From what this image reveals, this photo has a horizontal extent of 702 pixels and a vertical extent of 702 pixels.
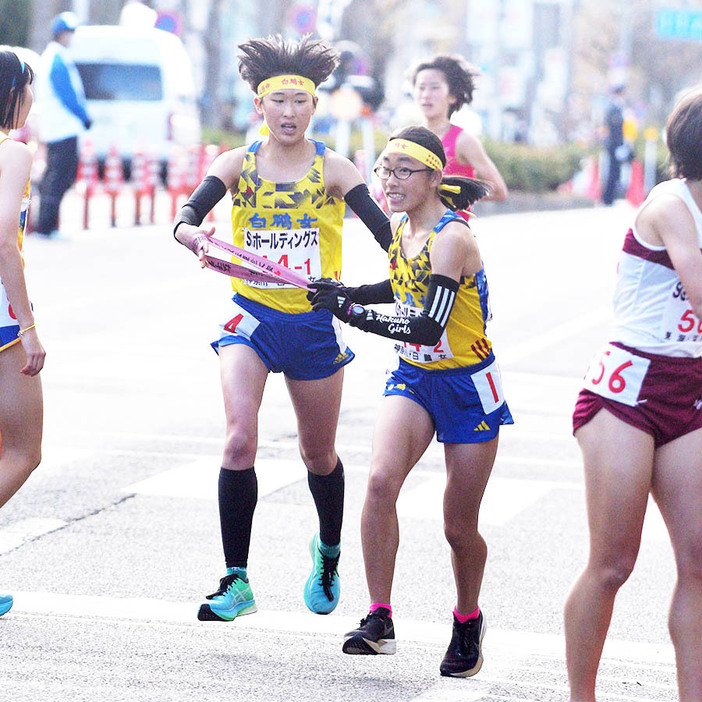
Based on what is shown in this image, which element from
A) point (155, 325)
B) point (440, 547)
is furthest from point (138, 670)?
point (155, 325)

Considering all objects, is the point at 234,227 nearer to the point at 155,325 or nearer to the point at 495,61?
the point at 155,325

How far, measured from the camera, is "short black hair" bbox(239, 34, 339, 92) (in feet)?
19.8

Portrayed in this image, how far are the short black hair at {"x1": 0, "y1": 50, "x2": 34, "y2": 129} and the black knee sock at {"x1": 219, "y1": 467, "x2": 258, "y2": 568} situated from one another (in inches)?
54.9

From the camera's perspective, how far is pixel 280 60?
6035 mm

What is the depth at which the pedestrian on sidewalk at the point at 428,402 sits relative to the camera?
530 centimetres

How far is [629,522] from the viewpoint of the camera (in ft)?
14.8

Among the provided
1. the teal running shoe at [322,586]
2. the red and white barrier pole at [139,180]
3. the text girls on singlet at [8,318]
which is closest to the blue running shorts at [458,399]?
the teal running shoe at [322,586]

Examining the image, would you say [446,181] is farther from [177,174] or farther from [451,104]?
[177,174]

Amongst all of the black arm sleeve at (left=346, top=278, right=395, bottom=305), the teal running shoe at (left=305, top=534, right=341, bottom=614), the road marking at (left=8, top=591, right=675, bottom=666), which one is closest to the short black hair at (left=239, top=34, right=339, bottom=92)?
the black arm sleeve at (left=346, top=278, right=395, bottom=305)

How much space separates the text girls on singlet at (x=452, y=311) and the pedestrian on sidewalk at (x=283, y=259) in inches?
22.7

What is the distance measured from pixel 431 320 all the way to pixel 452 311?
0.20 m

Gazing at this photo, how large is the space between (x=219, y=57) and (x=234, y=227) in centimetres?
5091

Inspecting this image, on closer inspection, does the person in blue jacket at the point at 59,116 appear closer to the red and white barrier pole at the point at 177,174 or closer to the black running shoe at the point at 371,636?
the red and white barrier pole at the point at 177,174

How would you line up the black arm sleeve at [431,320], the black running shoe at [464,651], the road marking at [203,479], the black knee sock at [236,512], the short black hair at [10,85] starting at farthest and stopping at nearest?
the road marking at [203,479], the black knee sock at [236,512], the short black hair at [10,85], the black running shoe at [464,651], the black arm sleeve at [431,320]
